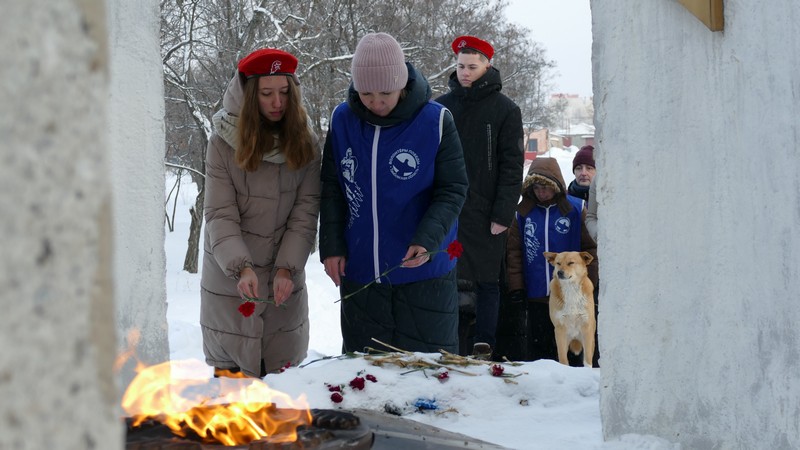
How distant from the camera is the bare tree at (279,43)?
14.2 m

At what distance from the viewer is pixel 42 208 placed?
615 mm

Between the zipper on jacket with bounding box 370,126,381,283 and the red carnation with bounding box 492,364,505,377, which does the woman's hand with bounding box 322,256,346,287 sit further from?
the red carnation with bounding box 492,364,505,377

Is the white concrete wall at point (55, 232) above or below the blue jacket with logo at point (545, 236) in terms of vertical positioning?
above

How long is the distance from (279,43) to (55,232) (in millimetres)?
14467

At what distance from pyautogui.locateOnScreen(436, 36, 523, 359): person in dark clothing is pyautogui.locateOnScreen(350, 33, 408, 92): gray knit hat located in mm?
1654

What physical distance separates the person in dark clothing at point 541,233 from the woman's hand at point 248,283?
2486mm

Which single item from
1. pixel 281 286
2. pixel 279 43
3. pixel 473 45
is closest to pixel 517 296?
pixel 473 45

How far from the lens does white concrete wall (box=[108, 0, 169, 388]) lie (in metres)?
3.02

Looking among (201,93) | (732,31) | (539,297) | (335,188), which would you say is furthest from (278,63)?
(201,93)

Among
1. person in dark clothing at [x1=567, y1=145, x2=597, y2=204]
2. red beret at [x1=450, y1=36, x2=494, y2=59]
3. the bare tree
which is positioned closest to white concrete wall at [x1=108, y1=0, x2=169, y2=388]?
red beret at [x1=450, y1=36, x2=494, y2=59]

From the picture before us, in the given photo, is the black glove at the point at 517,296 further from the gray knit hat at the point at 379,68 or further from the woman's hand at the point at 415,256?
the gray knit hat at the point at 379,68

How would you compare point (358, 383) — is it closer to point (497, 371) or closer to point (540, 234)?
point (497, 371)

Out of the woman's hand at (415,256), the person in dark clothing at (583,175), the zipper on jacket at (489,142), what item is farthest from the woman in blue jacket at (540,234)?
the woman's hand at (415,256)

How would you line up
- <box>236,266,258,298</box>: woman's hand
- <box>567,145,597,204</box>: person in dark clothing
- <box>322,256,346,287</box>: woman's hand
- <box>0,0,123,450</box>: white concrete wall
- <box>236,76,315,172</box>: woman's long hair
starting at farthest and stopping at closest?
<box>567,145,597,204</box>: person in dark clothing, <box>322,256,346,287</box>: woman's hand, <box>236,76,315,172</box>: woman's long hair, <box>236,266,258,298</box>: woman's hand, <box>0,0,123,450</box>: white concrete wall
